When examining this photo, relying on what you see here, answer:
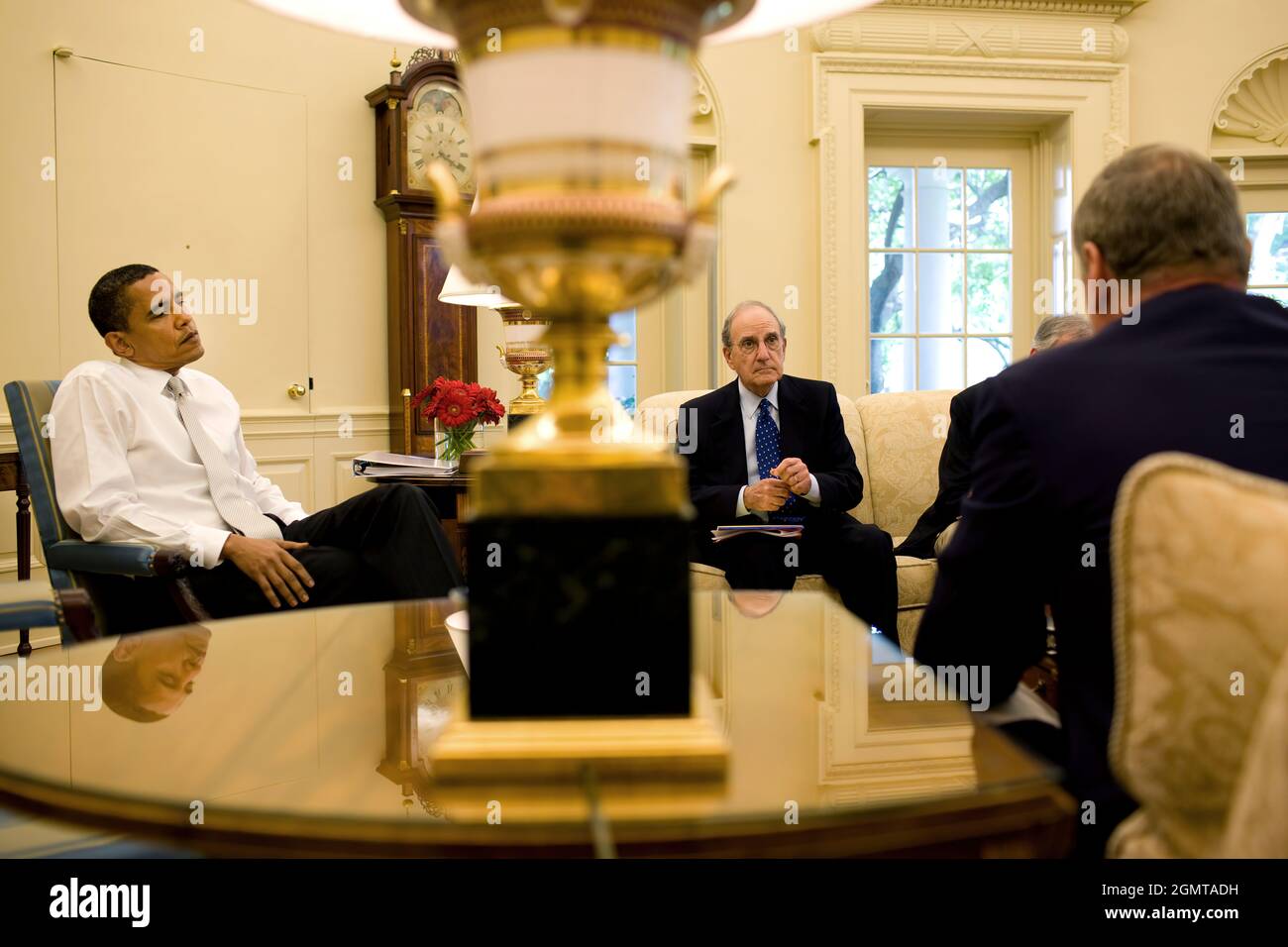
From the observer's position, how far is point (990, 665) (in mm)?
1257

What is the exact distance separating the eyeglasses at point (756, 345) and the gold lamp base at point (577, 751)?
2661mm

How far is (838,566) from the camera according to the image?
→ 342 cm

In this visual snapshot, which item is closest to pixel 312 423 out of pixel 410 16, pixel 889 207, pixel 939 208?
pixel 889 207

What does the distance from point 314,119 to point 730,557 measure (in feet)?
10.6

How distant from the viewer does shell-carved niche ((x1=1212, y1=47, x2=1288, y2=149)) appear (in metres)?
6.19

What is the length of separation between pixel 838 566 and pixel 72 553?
83.6 inches

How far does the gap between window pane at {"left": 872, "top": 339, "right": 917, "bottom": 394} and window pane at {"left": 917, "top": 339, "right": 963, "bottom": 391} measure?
58 mm

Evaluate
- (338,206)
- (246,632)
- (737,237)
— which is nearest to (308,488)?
(338,206)

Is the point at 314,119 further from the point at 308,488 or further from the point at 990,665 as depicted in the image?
the point at 990,665

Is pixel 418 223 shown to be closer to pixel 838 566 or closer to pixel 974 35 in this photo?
pixel 838 566

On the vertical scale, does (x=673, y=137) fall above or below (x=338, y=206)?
below

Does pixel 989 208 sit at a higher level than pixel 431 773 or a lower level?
higher

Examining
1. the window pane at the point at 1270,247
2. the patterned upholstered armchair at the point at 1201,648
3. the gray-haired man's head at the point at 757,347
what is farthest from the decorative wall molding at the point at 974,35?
the patterned upholstered armchair at the point at 1201,648

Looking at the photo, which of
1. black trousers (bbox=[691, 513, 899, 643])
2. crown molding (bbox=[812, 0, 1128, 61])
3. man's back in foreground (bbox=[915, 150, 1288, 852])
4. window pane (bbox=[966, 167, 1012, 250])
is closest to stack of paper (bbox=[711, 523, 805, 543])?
black trousers (bbox=[691, 513, 899, 643])
